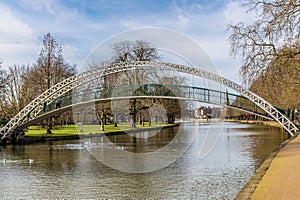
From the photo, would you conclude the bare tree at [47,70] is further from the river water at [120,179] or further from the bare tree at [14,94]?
the river water at [120,179]

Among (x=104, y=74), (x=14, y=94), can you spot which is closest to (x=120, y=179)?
(x=104, y=74)

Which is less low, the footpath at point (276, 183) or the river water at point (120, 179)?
the footpath at point (276, 183)

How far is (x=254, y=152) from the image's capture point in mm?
23234

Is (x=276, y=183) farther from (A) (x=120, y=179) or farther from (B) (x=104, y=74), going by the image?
(B) (x=104, y=74)

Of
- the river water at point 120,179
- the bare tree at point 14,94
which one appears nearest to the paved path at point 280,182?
the river water at point 120,179

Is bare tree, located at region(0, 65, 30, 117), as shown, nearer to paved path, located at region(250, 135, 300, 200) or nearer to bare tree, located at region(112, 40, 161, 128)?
bare tree, located at region(112, 40, 161, 128)

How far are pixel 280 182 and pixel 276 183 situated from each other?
0.55 feet

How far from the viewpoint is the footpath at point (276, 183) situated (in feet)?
29.9

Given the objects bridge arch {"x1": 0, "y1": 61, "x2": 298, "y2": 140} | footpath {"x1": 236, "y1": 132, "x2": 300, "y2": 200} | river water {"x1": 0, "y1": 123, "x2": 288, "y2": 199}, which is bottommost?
river water {"x1": 0, "y1": 123, "x2": 288, "y2": 199}

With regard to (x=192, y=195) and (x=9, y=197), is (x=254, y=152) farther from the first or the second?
(x=9, y=197)

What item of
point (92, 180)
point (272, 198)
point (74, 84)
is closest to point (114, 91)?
point (74, 84)

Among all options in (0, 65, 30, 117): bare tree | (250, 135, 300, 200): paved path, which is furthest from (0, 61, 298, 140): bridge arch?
(250, 135, 300, 200): paved path

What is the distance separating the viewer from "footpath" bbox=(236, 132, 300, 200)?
9.10 meters

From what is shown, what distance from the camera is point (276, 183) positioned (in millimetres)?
10516
